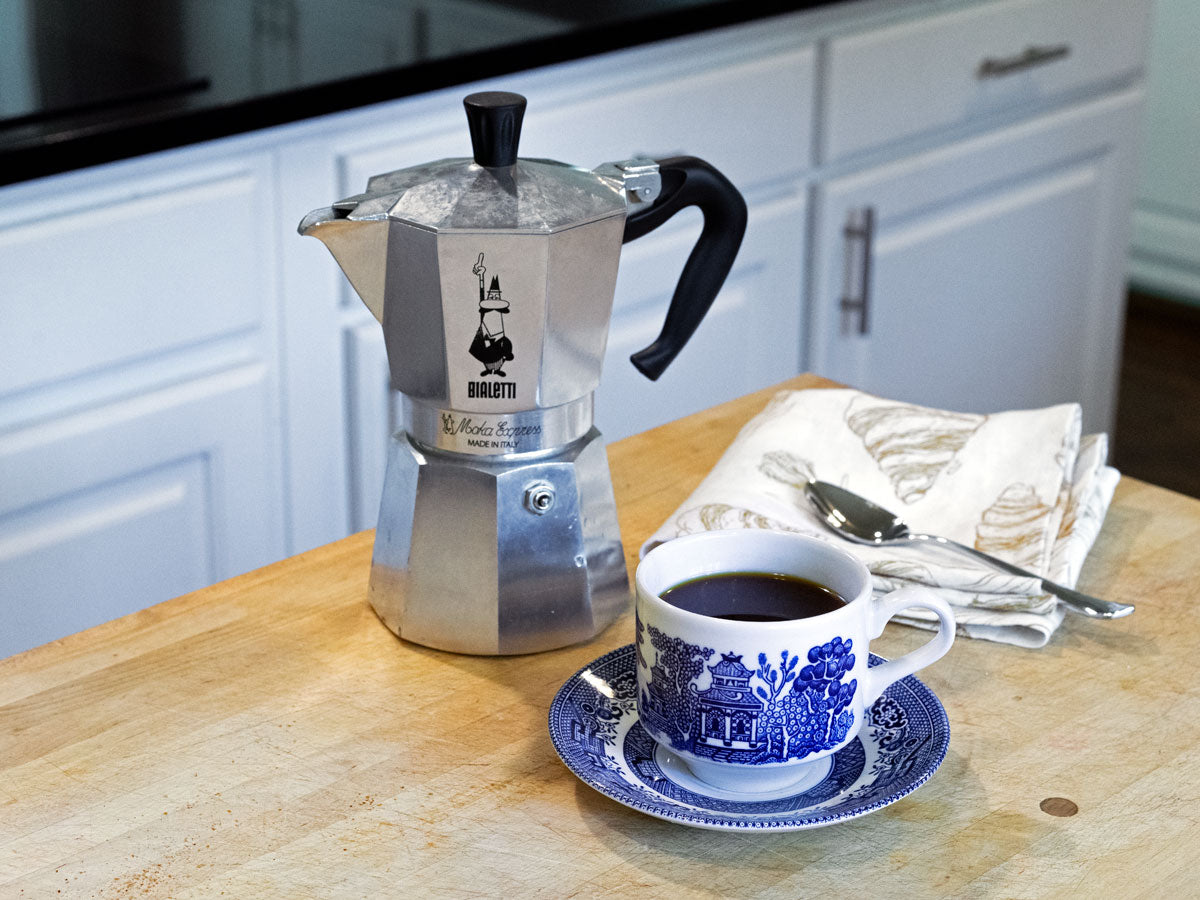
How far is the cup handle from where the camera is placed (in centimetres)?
62

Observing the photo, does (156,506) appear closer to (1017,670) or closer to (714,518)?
(714,518)

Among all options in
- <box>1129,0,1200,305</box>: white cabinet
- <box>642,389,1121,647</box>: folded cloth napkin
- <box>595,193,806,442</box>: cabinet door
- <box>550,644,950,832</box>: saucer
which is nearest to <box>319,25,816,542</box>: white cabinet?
<box>595,193,806,442</box>: cabinet door

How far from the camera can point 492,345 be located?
2.26ft

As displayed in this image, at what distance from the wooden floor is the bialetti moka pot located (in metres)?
1.75

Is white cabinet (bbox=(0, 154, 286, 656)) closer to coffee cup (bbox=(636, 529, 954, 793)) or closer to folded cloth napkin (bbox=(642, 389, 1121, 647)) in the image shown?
folded cloth napkin (bbox=(642, 389, 1121, 647))

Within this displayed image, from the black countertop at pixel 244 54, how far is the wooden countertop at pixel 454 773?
48 centimetres

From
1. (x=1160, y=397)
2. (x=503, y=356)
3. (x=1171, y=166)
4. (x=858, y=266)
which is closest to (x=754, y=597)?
(x=503, y=356)

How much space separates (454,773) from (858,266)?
1165 millimetres

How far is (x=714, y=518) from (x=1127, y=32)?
4.50ft

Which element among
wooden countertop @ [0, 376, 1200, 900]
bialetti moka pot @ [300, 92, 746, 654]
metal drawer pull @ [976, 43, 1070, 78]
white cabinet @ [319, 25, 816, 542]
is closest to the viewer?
wooden countertop @ [0, 376, 1200, 900]

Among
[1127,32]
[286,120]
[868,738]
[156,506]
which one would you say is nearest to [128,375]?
[156,506]

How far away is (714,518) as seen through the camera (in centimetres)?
80

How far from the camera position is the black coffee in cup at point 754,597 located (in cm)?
64

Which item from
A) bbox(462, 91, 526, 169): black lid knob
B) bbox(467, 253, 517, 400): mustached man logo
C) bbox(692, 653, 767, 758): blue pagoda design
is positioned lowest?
bbox(692, 653, 767, 758): blue pagoda design
